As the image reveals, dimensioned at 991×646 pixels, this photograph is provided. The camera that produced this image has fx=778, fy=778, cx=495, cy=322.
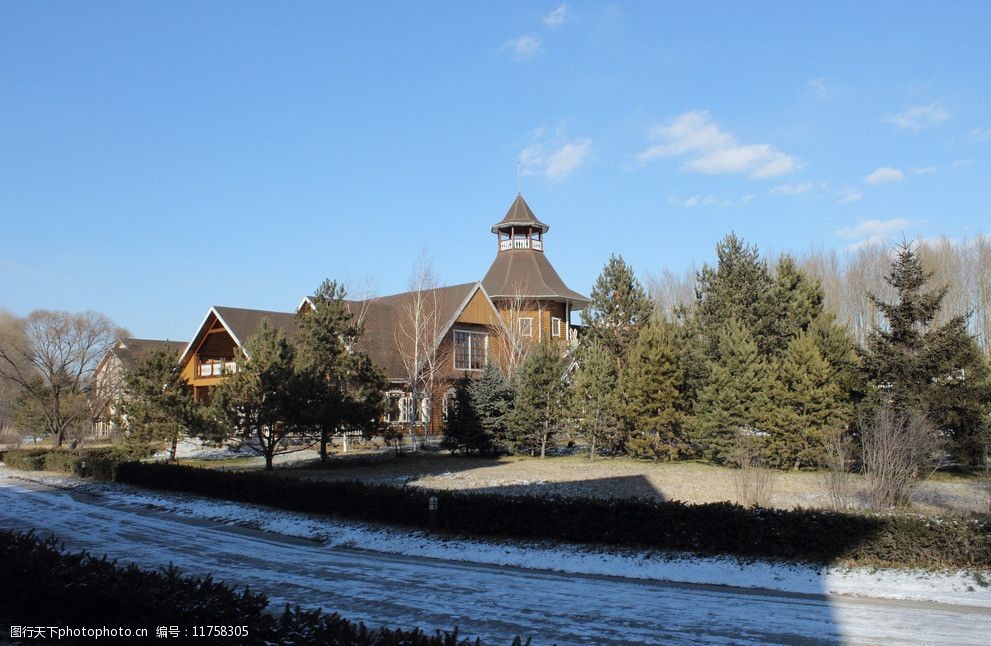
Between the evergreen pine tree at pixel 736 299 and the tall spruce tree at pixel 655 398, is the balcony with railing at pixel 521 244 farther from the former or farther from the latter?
the tall spruce tree at pixel 655 398

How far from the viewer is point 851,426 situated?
85.2 ft

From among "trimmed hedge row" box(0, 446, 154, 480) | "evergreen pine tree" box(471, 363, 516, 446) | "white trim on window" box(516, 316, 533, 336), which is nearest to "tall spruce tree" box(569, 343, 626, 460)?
"evergreen pine tree" box(471, 363, 516, 446)

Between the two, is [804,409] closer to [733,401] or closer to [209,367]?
[733,401]

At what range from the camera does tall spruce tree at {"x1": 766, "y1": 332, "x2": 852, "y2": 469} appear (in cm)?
2572

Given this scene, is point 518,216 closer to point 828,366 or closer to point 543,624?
point 828,366

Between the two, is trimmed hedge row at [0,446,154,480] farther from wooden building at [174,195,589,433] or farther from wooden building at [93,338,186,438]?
wooden building at [93,338,186,438]

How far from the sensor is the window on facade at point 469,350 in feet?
144

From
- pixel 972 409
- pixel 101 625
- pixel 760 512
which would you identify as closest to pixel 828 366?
pixel 972 409

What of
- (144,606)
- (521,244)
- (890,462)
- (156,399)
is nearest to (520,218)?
(521,244)

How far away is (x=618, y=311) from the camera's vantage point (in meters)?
34.8

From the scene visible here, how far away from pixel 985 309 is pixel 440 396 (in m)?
38.9

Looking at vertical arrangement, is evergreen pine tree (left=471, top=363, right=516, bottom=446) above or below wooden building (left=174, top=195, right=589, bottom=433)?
below

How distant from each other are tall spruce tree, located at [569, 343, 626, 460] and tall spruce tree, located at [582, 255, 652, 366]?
302 cm

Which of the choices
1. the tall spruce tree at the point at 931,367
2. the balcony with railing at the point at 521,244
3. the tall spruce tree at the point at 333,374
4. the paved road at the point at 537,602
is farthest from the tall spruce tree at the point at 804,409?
the balcony with railing at the point at 521,244
